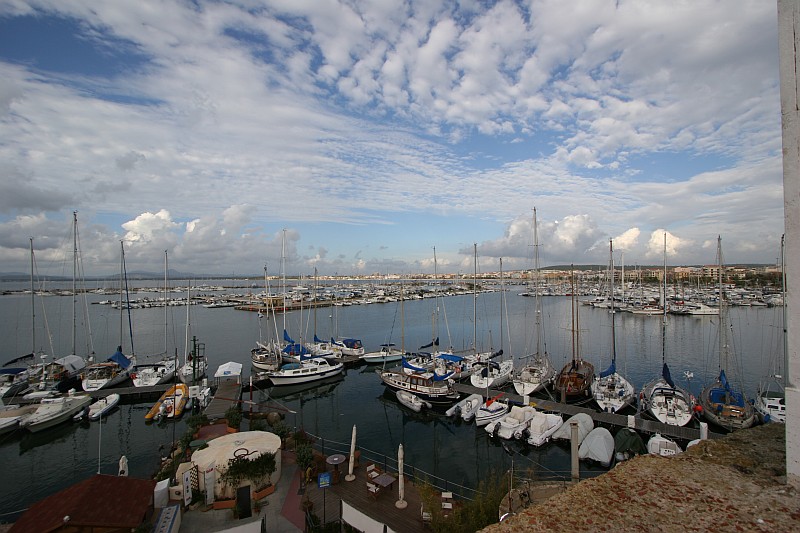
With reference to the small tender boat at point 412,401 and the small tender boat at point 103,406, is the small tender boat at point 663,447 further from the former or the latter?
the small tender boat at point 103,406

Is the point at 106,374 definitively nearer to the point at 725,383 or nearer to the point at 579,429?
the point at 579,429

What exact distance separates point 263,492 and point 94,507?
4751 millimetres

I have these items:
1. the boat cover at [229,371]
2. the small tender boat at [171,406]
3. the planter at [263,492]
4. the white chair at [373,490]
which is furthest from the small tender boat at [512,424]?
the boat cover at [229,371]

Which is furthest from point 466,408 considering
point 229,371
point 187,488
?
point 229,371

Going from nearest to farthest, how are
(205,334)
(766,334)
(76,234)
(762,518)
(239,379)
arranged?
(762,518) < (239,379) < (76,234) < (766,334) < (205,334)

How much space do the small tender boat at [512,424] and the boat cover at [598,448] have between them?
10.2 ft

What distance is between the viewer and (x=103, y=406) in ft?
84.7

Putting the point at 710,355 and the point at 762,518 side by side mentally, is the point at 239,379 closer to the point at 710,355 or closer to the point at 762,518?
the point at 762,518

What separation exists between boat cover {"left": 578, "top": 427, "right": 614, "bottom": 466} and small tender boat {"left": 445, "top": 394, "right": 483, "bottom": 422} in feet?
21.8

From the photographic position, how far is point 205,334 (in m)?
60.0

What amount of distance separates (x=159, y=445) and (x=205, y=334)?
42.2 m

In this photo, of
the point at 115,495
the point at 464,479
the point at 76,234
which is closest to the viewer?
the point at 115,495

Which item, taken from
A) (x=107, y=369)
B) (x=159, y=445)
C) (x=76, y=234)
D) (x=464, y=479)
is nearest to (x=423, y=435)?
(x=464, y=479)

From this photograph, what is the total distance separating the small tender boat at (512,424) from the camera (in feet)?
68.3
